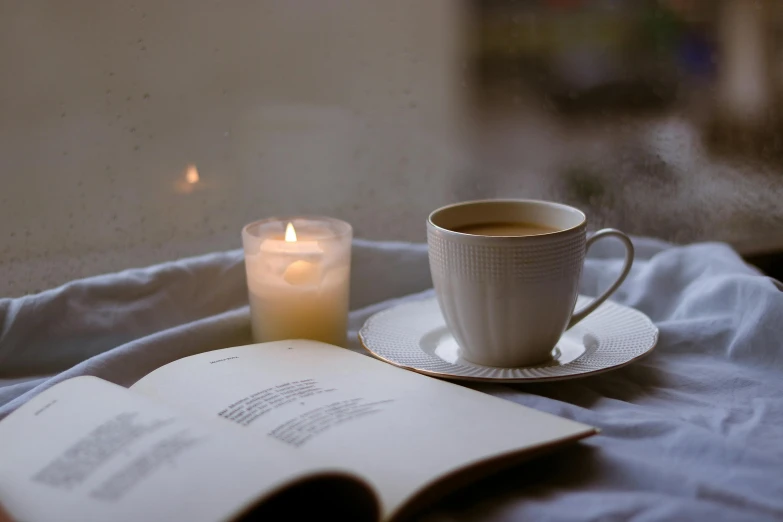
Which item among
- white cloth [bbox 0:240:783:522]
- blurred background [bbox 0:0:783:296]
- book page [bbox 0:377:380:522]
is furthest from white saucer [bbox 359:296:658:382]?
blurred background [bbox 0:0:783:296]

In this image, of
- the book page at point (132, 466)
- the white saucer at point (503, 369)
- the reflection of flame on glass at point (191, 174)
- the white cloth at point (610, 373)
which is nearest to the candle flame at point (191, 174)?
the reflection of flame on glass at point (191, 174)

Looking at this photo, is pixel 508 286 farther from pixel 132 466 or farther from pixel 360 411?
pixel 132 466

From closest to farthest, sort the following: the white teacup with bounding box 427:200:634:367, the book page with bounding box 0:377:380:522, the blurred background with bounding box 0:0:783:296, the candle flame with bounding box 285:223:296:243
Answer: the book page with bounding box 0:377:380:522 < the white teacup with bounding box 427:200:634:367 < the candle flame with bounding box 285:223:296:243 < the blurred background with bounding box 0:0:783:296

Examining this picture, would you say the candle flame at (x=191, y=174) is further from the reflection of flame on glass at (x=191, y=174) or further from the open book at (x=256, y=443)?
the open book at (x=256, y=443)

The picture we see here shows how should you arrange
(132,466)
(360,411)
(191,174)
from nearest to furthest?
1. (132,466)
2. (360,411)
3. (191,174)

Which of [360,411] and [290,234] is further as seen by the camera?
[290,234]

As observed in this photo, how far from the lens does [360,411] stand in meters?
0.56

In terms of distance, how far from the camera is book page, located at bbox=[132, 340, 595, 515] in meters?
0.49

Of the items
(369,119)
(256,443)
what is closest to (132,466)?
(256,443)

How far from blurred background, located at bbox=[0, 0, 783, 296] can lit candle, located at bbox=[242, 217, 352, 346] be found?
0.30m

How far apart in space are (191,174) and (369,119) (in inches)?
10.1

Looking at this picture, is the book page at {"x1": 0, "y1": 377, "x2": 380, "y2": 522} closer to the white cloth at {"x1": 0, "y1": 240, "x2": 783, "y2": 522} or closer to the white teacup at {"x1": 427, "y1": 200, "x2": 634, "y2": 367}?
the white cloth at {"x1": 0, "y1": 240, "x2": 783, "y2": 522}

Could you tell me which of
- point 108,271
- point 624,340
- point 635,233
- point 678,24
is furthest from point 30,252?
point 678,24

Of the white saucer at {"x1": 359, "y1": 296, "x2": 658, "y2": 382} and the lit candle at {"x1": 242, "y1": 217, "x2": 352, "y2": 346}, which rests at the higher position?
the lit candle at {"x1": 242, "y1": 217, "x2": 352, "y2": 346}
